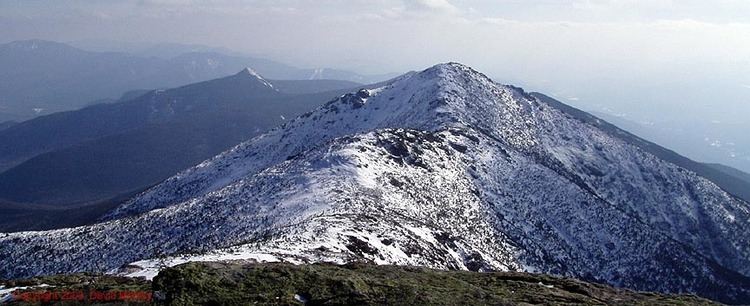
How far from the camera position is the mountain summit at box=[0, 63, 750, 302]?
40969mm

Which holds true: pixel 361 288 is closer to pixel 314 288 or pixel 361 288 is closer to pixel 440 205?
pixel 314 288

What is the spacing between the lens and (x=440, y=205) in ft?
173

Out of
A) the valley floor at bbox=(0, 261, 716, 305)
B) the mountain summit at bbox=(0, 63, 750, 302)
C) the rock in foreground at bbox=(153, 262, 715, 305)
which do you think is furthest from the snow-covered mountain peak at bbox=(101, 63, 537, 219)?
the rock in foreground at bbox=(153, 262, 715, 305)

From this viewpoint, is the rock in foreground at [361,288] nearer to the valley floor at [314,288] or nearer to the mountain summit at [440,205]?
the valley floor at [314,288]

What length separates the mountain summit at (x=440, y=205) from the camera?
4097 cm

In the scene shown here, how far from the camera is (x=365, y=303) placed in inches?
565

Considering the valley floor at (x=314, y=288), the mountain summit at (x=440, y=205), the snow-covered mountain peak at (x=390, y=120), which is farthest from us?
the snow-covered mountain peak at (x=390, y=120)

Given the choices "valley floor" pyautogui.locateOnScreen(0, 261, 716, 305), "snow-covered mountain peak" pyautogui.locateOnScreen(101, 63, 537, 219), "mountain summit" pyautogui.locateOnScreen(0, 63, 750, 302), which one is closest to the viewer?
"valley floor" pyautogui.locateOnScreen(0, 261, 716, 305)

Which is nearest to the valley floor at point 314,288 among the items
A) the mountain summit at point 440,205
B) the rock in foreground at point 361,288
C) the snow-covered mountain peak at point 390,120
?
the rock in foreground at point 361,288

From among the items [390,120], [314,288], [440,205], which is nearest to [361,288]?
[314,288]

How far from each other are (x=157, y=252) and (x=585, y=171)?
73202mm

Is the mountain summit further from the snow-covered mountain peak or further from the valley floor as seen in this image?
the valley floor

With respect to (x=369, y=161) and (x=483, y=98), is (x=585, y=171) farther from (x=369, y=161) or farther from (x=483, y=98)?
(x=369, y=161)

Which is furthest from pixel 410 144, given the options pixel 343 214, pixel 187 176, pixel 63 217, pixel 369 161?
pixel 63 217
